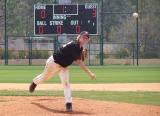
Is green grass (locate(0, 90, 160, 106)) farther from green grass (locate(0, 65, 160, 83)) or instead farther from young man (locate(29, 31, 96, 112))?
green grass (locate(0, 65, 160, 83))

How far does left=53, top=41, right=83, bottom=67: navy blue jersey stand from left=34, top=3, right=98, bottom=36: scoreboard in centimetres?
2212

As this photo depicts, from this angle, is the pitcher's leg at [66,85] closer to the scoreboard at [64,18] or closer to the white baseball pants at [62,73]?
the white baseball pants at [62,73]

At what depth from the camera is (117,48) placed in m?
48.3

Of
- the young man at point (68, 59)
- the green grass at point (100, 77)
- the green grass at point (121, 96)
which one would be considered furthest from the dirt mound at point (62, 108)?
the green grass at point (100, 77)

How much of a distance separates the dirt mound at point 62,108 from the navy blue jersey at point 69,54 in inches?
41.8

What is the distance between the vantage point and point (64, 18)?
106ft

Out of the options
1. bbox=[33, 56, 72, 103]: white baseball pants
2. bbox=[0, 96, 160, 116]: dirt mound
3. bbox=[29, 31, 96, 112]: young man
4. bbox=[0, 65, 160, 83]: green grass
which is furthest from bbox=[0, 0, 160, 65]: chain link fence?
bbox=[29, 31, 96, 112]: young man

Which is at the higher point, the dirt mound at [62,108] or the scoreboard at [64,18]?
the scoreboard at [64,18]

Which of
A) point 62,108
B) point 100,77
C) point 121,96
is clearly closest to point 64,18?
point 100,77

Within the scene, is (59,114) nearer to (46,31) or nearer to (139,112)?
(139,112)

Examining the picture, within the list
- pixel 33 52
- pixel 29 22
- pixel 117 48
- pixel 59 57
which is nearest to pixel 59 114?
pixel 59 57

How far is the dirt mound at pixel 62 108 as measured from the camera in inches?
397

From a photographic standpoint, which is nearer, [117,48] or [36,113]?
[36,113]

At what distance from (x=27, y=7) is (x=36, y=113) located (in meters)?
49.1
